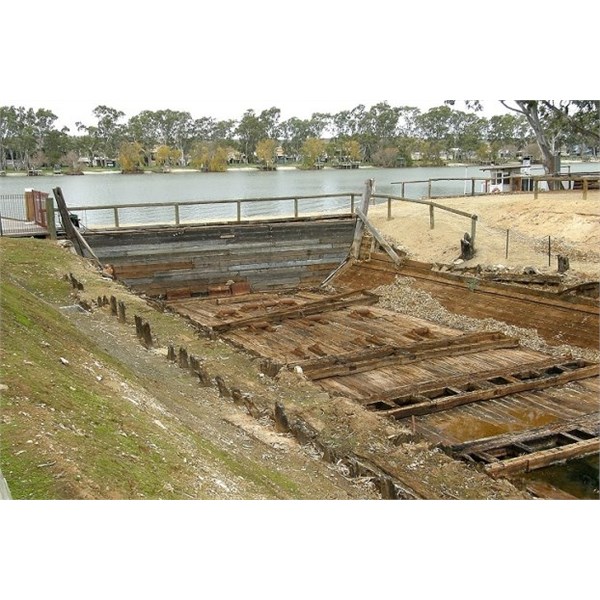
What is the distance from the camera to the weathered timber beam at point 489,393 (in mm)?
9180

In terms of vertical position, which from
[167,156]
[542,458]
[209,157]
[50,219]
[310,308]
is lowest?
[542,458]

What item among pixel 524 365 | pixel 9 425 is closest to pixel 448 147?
pixel 524 365

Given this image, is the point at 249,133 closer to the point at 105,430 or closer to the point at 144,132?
the point at 144,132

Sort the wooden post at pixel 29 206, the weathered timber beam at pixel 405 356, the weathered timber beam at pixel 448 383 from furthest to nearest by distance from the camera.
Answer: the wooden post at pixel 29 206, the weathered timber beam at pixel 405 356, the weathered timber beam at pixel 448 383

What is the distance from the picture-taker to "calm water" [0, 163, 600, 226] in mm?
36719

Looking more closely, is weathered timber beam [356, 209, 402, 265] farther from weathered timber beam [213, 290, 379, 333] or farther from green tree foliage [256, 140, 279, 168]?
green tree foliage [256, 140, 279, 168]

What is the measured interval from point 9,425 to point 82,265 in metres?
12.3

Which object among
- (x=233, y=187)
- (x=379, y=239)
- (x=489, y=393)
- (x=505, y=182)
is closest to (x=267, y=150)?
(x=505, y=182)

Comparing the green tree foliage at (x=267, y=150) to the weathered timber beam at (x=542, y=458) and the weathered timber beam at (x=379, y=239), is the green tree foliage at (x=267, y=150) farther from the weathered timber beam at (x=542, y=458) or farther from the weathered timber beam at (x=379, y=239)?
the weathered timber beam at (x=542, y=458)

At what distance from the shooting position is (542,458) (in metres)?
7.74

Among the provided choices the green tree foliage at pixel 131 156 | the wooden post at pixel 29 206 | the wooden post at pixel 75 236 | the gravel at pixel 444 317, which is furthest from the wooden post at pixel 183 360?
the green tree foliage at pixel 131 156

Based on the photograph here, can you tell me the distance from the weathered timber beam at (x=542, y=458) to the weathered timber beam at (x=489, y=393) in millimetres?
1637

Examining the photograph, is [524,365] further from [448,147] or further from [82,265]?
[448,147]

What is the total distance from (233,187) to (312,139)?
51.9 feet
